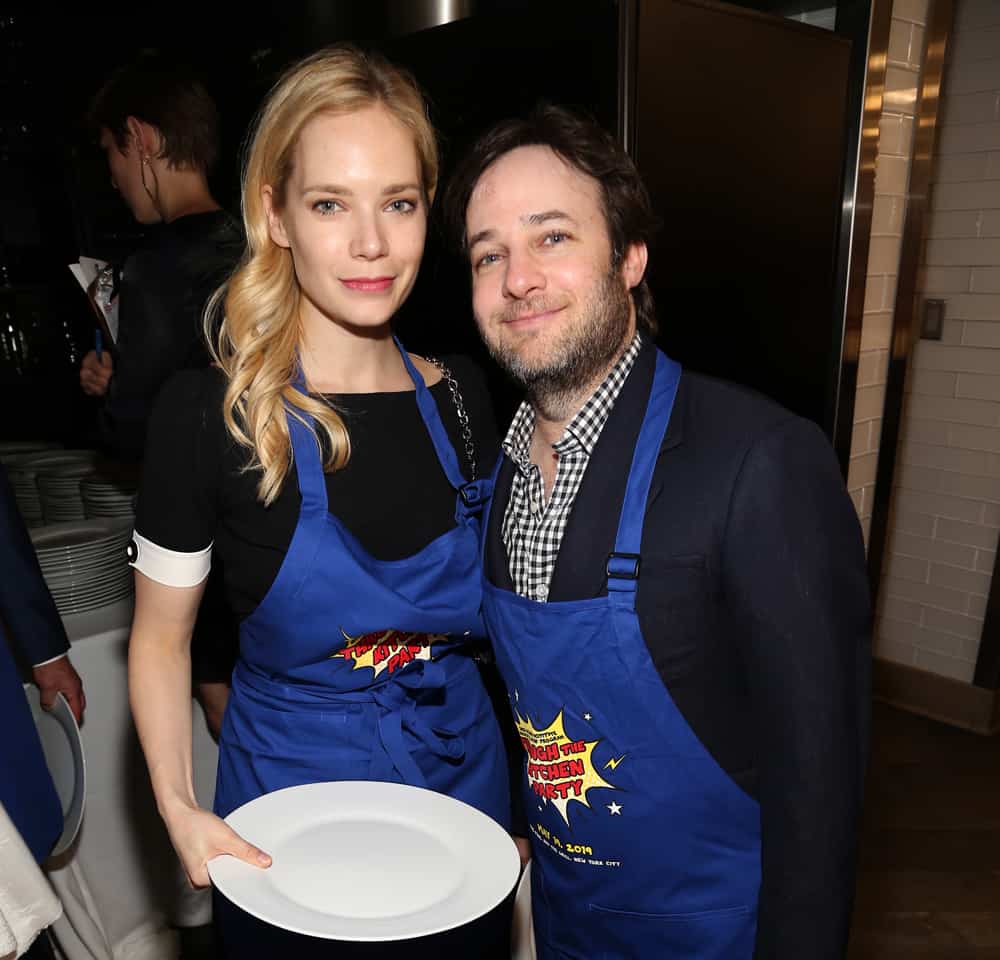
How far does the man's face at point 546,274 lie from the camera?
1162 mm

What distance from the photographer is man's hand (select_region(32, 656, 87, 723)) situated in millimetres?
1731

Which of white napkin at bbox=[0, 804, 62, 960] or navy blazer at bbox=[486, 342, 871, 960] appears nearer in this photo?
navy blazer at bbox=[486, 342, 871, 960]

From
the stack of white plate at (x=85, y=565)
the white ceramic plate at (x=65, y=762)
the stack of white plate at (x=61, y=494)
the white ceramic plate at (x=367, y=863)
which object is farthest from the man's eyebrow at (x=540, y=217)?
the stack of white plate at (x=61, y=494)

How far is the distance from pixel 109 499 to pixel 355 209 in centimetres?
136

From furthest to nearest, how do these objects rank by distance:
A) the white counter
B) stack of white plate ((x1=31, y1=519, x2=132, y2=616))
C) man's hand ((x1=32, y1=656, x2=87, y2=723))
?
stack of white plate ((x1=31, y1=519, x2=132, y2=616))
the white counter
man's hand ((x1=32, y1=656, x2=87, y2=723))

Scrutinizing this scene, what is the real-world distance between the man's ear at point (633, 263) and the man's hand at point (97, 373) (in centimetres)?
149

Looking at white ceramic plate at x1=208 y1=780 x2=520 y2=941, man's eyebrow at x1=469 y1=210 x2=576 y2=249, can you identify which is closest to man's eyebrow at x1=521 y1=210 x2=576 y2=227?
man's eyebrow at x1=469 y1=210 x2=576 y2=249

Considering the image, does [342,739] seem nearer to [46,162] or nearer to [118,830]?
[118,830]

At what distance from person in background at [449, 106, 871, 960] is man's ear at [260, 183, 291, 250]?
27 cm

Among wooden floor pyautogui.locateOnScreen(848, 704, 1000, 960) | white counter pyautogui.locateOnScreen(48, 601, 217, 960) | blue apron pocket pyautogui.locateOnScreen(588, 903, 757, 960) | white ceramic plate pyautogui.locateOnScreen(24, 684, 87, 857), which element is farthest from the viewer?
wooden floor pyautogui.locateOnScreen(848, 704, 1000, 960)

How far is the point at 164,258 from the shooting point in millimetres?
2039

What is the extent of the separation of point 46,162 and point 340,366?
244 cm

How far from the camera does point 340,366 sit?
1.35 meters

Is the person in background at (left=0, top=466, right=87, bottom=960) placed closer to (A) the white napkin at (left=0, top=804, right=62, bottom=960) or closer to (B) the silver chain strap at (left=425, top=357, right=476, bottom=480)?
(A) the white napkin at (left=0, top=804, right=62, bottom=960)
